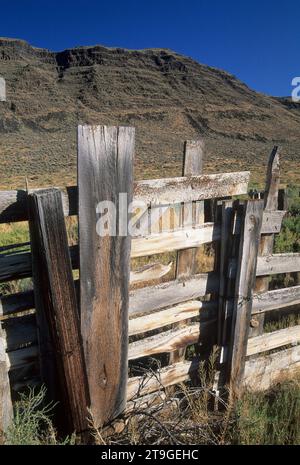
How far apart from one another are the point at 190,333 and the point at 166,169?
3069 cm

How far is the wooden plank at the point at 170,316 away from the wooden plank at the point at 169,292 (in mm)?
60

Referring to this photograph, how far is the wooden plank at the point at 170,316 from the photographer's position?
285cm

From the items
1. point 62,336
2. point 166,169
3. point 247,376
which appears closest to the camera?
point 62,336

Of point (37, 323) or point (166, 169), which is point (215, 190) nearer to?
point (37, 323)

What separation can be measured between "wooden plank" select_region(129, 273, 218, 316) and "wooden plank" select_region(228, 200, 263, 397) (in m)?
0.21

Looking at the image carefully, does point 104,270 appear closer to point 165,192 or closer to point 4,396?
point 165,192

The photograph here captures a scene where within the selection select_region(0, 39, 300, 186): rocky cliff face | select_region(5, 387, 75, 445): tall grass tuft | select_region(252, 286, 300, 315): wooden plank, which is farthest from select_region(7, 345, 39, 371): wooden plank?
select_region(0, 39, 300, 186): rocky cliff face

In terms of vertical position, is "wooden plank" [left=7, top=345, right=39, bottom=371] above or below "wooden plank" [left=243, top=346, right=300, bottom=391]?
above

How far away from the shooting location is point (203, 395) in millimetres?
2988

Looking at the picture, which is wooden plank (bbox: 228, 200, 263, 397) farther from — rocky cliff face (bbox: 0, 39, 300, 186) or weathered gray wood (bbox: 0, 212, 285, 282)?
rocky cliff face (bbox: 0, 39, 300, 186)


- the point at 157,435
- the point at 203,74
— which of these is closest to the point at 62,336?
the point at 157,435

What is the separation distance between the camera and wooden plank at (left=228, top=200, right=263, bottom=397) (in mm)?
2891

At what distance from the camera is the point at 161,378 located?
301 cm

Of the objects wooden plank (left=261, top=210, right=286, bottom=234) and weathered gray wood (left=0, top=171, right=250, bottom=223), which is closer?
weathered gray wood (left=0, top=171, right=250, bottom=223)
